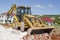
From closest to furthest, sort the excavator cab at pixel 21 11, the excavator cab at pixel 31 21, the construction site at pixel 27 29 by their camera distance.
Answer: the construction site at pixel 27 29, the excavator cab at pixel 31 21, the excavator cab at pixel 21 11

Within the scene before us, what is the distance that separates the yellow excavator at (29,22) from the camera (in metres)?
14.4

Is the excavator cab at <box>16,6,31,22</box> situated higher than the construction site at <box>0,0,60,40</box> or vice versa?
the excavator cab at <box>16,6,31,22</box>

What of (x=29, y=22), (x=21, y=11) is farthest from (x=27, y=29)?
(x=21, y=11)

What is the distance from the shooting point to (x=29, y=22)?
1541cm

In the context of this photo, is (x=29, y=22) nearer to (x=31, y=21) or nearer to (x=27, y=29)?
(x=31, y=21)

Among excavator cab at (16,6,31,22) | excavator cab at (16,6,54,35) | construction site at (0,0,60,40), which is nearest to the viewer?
construction site at (0,0,60,40)

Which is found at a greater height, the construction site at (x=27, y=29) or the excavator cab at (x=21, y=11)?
the excavator cab at (x=21, y=11)

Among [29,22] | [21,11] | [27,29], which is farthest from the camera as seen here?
[21,11]

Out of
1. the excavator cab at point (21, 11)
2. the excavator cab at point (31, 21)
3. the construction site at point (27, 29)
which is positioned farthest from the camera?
the excavator cab at point (21, 11)

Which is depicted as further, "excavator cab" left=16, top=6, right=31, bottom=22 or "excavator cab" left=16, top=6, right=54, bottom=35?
"excavator cab" left=16, top=6, right=31, bottom=22

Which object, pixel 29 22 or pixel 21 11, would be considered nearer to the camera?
pixel 29 22

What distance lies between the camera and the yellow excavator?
14395 mm

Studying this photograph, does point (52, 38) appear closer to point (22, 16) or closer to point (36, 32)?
point (36, 32)

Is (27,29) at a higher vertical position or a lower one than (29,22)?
lower
